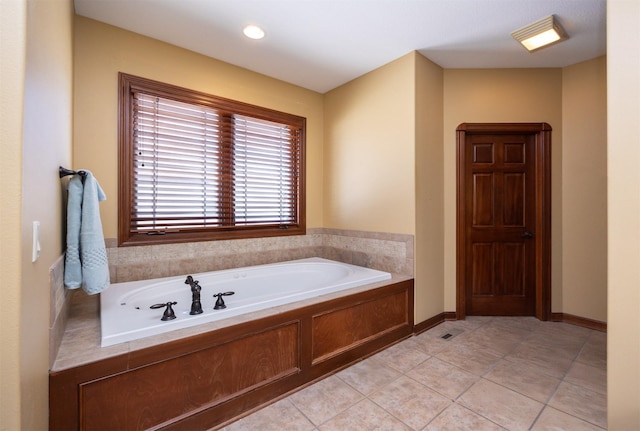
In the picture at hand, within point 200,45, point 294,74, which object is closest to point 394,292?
point 294,74

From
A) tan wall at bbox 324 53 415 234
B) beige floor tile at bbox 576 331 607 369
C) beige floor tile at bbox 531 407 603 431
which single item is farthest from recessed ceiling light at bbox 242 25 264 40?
beige floor tile at bbox 576 331 607 369

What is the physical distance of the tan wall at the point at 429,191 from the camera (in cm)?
271

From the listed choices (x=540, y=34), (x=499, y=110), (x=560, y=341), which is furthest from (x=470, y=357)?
(x=540, y=34)

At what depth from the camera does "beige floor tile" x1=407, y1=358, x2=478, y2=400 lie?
1.87 metres

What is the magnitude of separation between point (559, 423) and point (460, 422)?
535 millimetres

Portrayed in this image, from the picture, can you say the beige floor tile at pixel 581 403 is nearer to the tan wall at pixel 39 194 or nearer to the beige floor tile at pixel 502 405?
the beige floor tile at pixel 502 405

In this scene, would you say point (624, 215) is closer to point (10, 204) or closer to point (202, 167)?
point (10, 204)

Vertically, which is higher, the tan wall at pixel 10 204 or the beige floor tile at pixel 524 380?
the tan wall at pixel 10 204

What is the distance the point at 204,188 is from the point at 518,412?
281 cm

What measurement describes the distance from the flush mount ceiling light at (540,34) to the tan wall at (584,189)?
28.1 inches

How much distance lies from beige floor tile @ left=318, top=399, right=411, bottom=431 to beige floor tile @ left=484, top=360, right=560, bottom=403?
0.85m

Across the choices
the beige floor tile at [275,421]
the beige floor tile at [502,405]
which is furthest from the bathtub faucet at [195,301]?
the beige floor tile at [502,405]

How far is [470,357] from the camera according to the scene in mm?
2268

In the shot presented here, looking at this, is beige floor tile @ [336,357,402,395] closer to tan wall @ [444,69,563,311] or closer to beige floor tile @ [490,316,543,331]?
tan wall @ [444,69,563,311]
